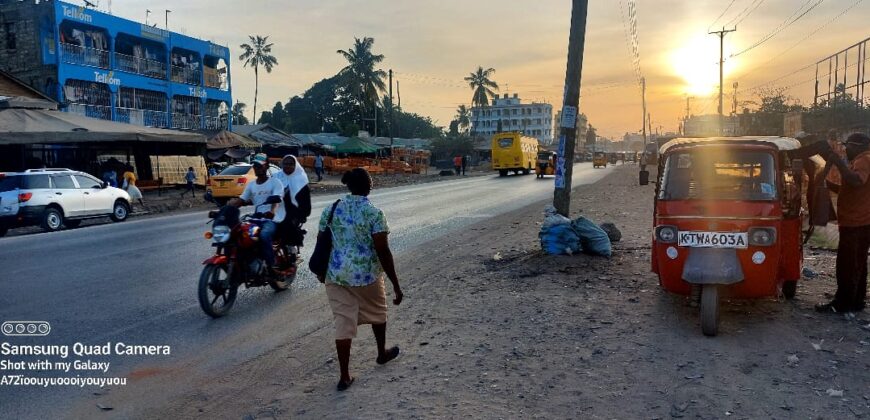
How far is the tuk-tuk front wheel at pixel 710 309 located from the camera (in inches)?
216

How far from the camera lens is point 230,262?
268 inches

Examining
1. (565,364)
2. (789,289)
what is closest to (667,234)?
(565,364)

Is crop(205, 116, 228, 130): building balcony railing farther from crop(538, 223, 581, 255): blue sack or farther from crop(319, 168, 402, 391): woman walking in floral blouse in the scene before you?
crop(319, 168, 402, 391): woman walking in floral blouse

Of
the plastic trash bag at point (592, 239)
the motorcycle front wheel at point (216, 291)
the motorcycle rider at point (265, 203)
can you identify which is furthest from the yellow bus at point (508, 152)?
the motorcycle front wheel at point (216, 291)

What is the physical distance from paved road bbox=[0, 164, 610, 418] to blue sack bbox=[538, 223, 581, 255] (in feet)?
10.8

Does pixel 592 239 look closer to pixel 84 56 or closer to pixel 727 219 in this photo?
pixel 727 219

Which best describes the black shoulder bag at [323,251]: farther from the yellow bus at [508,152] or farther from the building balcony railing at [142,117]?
the yellow bus at [508,152]

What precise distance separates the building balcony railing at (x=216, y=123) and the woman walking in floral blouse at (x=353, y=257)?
146ft

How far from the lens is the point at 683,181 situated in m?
6.37

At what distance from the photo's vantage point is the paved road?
5.31 meters

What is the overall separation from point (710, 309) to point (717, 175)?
1.65 meters

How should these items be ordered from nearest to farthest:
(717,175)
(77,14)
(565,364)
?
(565,364)
(717,175)
(77,14)

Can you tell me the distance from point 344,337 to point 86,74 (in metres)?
37.1

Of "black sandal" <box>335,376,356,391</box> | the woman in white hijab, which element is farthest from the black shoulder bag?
the woman in white hijab
